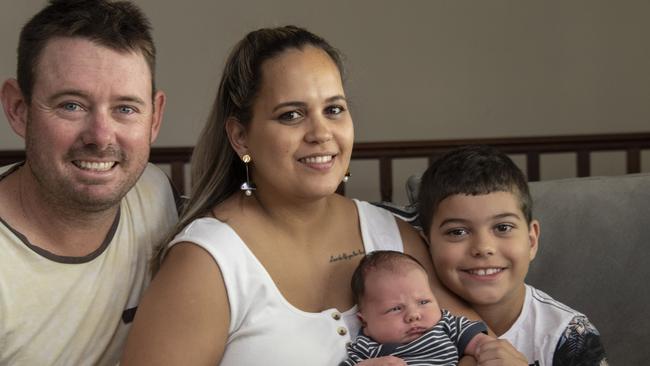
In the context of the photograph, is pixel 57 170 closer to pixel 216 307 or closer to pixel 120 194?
pixel 120 194

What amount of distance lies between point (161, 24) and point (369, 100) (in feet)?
3.29

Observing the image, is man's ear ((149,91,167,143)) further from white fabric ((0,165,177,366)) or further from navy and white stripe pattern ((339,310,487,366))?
navy and white stripe pattern ((339,310,487,366))

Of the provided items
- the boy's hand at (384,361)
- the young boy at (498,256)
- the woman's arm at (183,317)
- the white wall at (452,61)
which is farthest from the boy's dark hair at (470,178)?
the white wall at (452,61)

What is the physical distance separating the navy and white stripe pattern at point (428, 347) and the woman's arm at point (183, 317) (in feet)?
0.92

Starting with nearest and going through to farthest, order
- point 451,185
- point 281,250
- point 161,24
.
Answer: point 281,250 < point 451,185 < point 161,24

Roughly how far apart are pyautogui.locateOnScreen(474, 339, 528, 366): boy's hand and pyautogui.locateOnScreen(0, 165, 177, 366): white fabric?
2.37ft

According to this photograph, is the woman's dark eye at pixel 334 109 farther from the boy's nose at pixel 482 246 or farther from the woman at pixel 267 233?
the boy's nose at pixel 482 246

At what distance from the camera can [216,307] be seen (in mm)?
1714

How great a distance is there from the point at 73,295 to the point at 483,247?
0.86m

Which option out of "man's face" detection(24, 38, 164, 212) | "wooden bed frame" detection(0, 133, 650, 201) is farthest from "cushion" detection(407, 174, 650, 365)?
"man's face" detection(24, 38, 164, 212)

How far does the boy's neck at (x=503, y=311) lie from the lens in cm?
202

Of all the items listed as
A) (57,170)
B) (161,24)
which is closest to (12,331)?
(57,170)

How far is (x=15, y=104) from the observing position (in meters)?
1.81

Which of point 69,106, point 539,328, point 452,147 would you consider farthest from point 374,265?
point 452,147
